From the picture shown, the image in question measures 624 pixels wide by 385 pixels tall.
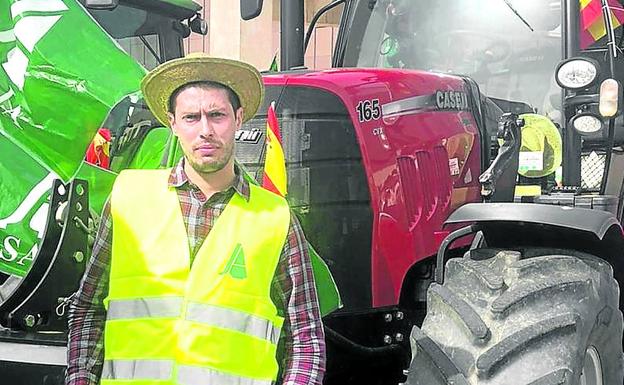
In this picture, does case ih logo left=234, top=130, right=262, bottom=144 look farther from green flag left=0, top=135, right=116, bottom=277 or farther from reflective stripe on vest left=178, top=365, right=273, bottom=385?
reflective stripe on vest left=178, top=365, right=273, bottom=385

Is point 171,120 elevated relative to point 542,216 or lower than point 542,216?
elevated

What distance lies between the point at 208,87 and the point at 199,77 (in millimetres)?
34

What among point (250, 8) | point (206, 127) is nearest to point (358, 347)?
point (206, 127)

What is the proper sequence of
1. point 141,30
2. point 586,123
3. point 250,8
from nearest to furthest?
point 586,123
point 250,8
point 141,30

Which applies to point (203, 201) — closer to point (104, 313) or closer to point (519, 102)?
point (104, 313)

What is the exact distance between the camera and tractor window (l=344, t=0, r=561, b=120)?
3.96 meters

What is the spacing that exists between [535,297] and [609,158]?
43.6 inches

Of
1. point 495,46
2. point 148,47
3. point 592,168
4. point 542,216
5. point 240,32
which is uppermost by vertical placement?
point 240,32

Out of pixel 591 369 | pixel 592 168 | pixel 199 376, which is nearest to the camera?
pixel 199 376

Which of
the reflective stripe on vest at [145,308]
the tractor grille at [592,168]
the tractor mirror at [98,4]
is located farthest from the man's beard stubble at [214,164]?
the tractor grille at [592,168]

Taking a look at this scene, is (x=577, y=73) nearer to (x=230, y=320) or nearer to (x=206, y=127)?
(x=206, y=127)

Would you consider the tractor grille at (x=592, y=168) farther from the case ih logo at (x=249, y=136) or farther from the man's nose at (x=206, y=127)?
the man's nose at (x=206, y=127)

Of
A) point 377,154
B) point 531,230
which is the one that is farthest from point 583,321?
point 377,154

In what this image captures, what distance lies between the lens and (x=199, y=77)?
2438 millimetres
